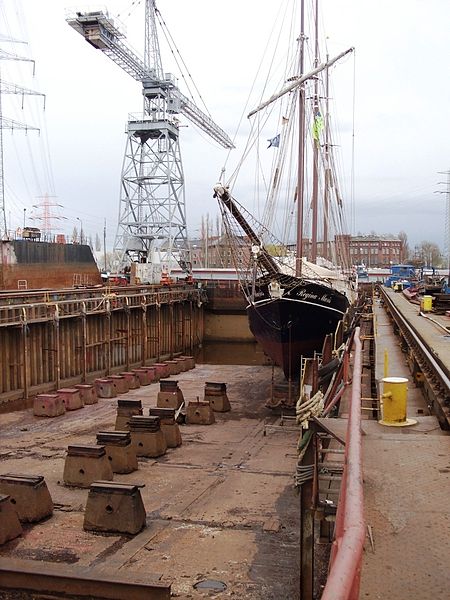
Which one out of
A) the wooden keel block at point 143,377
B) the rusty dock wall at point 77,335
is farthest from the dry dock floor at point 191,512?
the wooden keel block at point 143,377

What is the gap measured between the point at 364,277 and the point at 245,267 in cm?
6715

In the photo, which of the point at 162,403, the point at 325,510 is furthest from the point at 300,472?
the point at 162,403

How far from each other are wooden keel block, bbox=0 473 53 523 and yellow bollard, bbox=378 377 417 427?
5868mm

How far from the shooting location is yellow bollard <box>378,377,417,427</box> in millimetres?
6672

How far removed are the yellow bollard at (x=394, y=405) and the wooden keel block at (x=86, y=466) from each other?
6.22m

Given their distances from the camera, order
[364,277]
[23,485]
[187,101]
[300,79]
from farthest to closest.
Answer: [364,277], [187,101], [300,79], [23,485]

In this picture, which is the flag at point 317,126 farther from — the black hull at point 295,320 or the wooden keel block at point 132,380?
the wooden keel block at point 132,380

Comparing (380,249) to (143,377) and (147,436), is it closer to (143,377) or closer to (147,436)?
(143,377)

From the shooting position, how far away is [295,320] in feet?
83.4

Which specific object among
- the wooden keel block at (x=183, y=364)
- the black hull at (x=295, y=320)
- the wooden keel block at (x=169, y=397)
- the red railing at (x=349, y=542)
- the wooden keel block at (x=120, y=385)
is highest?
the red railing at (x=349, y=542)

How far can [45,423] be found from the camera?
17.7 meters

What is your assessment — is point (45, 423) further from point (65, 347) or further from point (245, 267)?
point (245, 267)

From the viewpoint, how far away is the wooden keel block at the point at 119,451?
12.2m

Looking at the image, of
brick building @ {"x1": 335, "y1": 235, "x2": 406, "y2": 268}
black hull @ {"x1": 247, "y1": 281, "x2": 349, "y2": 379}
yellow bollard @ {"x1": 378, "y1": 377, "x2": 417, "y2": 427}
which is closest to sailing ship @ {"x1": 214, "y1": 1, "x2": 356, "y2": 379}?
black hull @ {"x1": 247, "y1": 281, "x2": 349, "y2": 379}
